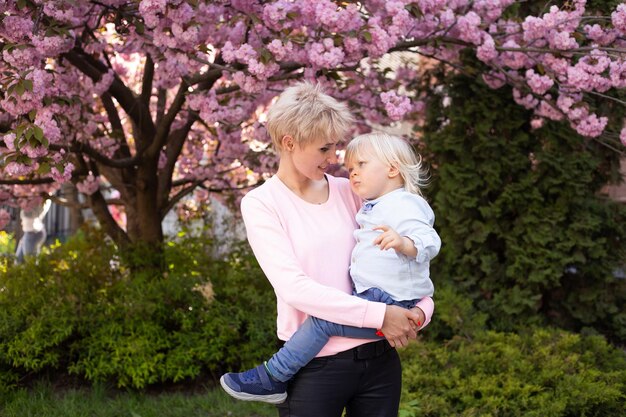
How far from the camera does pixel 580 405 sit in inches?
153

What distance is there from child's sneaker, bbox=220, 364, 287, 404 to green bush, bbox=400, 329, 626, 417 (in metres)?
1.75

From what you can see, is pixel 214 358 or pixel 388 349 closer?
pixel 388 349

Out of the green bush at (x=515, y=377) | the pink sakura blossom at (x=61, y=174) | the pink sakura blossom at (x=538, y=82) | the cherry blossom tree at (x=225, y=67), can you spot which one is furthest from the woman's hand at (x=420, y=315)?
the pink sakura blossom at (x=538, y=82)

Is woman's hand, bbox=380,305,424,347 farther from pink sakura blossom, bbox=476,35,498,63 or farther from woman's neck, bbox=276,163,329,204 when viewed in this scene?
pink sakura blossom, bbox=476,35,498,63

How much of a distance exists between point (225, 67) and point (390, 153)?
193 centimetres

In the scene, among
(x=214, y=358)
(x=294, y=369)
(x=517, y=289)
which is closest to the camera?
(x=294, y=369)

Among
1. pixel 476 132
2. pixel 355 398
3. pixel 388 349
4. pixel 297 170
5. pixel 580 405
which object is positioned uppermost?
pixel 476 132

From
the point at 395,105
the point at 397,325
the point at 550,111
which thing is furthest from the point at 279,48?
the point at 397,325

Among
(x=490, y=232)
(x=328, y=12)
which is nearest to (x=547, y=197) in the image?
(x=490, y=232)

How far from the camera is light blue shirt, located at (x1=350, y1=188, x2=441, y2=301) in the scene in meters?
2.17

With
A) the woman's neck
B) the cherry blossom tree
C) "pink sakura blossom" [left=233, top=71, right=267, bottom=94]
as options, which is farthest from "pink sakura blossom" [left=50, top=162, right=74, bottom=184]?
the woman's neck

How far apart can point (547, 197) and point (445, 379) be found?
71.9 inches

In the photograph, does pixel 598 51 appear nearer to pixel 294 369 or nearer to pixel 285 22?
pixel 285 22

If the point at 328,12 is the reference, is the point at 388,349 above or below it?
below
